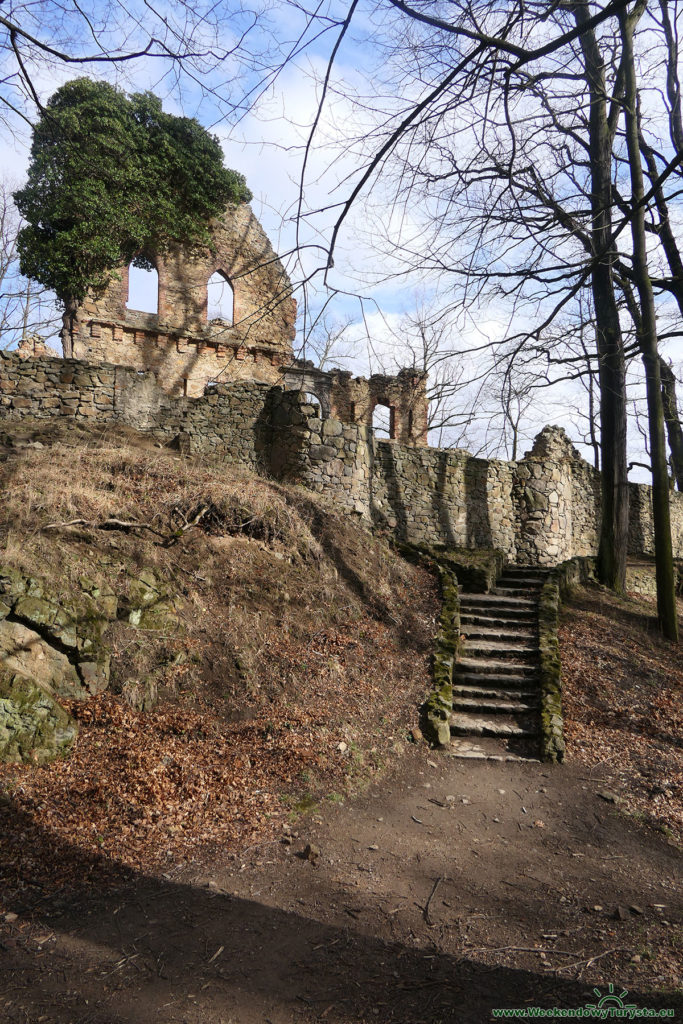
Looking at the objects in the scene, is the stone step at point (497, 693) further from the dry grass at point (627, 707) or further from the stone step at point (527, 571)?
the stone step at point (527, 571)

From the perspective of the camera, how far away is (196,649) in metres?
7.24

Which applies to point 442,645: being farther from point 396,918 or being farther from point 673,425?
point 673,425

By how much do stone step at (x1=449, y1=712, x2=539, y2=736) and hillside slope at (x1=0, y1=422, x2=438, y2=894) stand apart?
1.87 ft

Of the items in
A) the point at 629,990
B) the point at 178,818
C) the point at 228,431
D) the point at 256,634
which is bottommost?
the point at 629,990

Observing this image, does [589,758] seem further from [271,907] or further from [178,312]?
[178,312]

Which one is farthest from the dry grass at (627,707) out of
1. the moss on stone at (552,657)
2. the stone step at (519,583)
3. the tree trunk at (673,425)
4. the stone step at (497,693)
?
the tree trunk at (673,425)

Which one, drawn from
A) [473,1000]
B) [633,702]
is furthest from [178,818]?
[633,702]

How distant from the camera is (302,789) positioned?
19.9ft

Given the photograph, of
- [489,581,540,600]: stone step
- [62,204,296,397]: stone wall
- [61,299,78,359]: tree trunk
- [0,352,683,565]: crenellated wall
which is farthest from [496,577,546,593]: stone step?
[61,299,78,359]: tree trunk

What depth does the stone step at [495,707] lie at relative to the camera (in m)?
8.20

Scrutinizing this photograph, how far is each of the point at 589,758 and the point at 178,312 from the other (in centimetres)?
1877

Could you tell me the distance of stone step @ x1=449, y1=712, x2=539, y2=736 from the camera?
782 cm

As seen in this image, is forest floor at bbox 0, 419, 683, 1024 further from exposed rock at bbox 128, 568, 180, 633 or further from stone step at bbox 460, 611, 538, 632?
stone step at bbox 460, 611, 538, 632

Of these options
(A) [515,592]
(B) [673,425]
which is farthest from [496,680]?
(B) [673,425]
